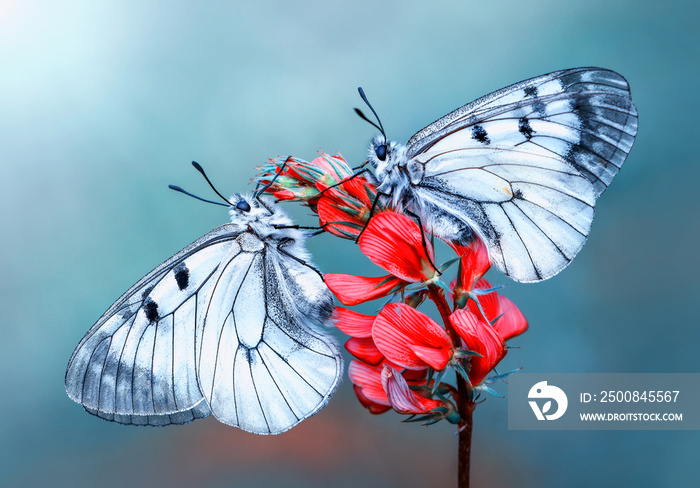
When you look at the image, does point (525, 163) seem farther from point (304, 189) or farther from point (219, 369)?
point (219, 369)

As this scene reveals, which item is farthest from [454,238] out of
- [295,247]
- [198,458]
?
[198,458]

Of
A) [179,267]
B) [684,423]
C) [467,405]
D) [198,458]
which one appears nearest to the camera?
[467,405]

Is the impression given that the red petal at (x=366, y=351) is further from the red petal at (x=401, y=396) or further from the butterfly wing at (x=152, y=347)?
the butterfly wing at (x=152, y=347)

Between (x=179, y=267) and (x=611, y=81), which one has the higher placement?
(x=611, y=81)

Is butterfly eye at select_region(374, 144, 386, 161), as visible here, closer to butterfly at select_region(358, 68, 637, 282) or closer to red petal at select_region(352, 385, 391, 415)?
butterfly at select_region(358, 68, 637, 282)

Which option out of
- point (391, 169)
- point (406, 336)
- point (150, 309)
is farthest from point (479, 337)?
point (150, 309)

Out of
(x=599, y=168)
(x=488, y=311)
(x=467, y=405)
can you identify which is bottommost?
(x=467, y=405)

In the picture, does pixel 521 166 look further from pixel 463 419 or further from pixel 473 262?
pixel 463 419
